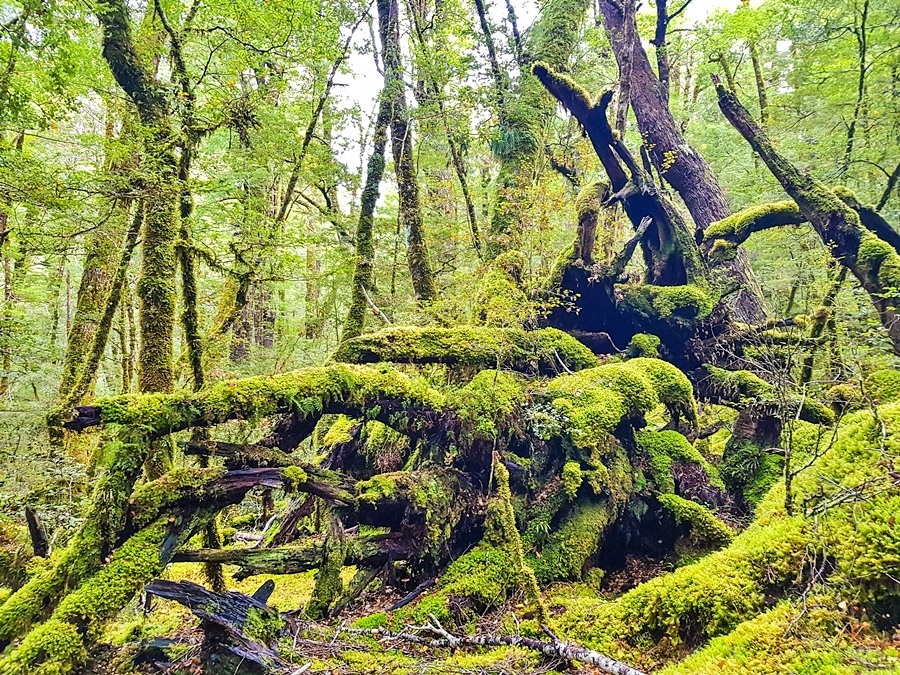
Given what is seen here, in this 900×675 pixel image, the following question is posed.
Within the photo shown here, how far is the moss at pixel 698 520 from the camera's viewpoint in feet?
16.2

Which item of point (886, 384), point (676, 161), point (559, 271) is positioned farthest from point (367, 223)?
point (886, 384)

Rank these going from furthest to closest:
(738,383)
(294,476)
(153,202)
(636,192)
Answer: (636,192)
(738,383)
(153,202)
(294,476)

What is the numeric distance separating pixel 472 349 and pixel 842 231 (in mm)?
6458

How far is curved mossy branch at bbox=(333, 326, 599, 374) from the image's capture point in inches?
235

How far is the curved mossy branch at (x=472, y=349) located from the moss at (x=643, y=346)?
0.88m

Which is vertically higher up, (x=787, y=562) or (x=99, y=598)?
(x=787, y=562)

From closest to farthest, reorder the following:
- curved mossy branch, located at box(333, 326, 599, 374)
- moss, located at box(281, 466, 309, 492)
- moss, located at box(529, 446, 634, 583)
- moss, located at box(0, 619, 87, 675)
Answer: moss, located at box(0, 619, 87, 675) → moss, located at box(281, 466, 309, 492) → moss, located at box(529, 446, 634, 583) → curved mossy branch, located at box(333, 326, 599, 374)

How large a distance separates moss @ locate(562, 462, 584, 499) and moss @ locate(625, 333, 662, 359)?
10.6 feet

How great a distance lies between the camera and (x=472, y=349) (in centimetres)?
640

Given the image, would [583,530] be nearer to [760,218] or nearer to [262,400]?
[262,400]

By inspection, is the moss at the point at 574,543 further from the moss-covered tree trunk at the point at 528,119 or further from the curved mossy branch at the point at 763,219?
the curved mossy branch at the point at 763,219

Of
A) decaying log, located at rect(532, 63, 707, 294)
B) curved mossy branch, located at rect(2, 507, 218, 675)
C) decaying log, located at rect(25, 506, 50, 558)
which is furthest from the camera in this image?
decaying log, located at rect(532, 63, 707, 294)

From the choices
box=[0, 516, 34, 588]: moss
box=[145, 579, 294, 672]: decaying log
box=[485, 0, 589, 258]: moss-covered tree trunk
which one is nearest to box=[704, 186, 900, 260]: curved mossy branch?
box=[485, 0, 589, 258]: moss-covered tree trunk

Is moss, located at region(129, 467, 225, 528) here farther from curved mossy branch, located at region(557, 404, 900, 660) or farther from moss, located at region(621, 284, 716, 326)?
moss, located at region(621, 284, 716, 326)
